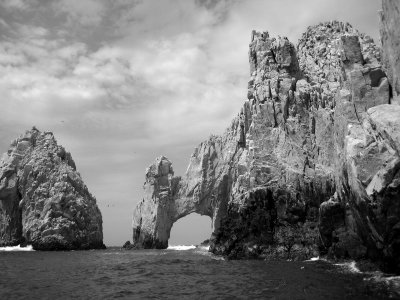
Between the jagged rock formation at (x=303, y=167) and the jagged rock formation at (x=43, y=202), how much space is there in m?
14.2

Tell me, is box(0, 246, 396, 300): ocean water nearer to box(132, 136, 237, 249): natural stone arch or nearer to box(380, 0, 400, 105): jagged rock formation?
box(380, 0, 400, 105): jagged rock formation

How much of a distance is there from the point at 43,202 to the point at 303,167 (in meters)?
58.0

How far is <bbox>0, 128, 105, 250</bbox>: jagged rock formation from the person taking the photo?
80.9m

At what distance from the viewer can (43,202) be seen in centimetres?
8388

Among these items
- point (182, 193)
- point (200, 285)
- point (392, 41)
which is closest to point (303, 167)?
point (392, 41)

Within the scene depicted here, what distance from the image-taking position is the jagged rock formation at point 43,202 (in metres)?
80.9

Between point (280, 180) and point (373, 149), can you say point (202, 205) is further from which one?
point (373, 149)

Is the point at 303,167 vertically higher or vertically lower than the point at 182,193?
lower

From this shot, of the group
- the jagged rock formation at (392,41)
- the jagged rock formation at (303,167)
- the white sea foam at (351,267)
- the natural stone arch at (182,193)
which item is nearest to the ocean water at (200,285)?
the white sea foam at (351,267)

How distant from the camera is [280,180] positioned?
2095 inches

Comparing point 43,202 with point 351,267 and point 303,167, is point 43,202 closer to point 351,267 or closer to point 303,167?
point 303,167

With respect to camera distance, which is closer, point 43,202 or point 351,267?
point 351,267

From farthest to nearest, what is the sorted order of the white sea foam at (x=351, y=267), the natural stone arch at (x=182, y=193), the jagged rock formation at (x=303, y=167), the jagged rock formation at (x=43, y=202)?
the natural stone arch at (x=182, y=193) → the jagged rock formation at (x=43, y=202) → the white sea foam at (x=351, y=267) → the jagged rock formation at (x=303, y=167)

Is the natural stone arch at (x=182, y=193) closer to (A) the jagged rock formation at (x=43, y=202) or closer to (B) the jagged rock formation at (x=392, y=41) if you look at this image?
(A) the jagged rock formation at (x=43, y=202)
